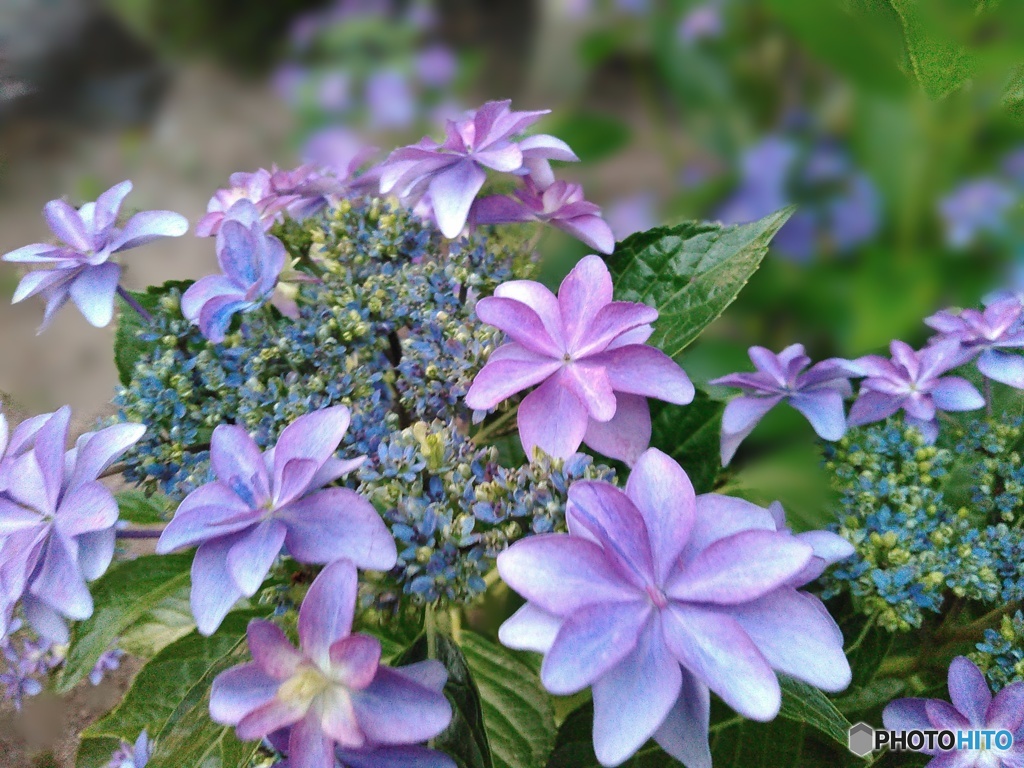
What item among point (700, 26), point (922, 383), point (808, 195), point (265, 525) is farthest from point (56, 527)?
point (700, 26)

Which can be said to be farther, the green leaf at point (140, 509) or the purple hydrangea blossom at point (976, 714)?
the green leaf at point (140, 509)

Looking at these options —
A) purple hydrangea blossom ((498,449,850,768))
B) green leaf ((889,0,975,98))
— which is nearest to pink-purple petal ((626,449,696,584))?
purple hydrangea blossom ((498,449,850,768))

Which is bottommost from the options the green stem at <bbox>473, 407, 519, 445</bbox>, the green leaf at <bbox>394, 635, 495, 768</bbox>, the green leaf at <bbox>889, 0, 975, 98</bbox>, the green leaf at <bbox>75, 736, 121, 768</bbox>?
the green leaf at <bbox>75, 736, 121, 768</bbox>

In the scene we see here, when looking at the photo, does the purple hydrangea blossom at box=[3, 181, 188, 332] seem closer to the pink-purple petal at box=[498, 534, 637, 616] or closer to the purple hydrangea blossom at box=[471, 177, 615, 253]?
the purple hydrangea blossom at box=[471, 177, 615, 253]

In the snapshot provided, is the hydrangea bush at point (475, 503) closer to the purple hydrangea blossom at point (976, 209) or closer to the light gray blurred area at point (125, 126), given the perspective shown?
the purple hydrangea blossom at point (976, 209)

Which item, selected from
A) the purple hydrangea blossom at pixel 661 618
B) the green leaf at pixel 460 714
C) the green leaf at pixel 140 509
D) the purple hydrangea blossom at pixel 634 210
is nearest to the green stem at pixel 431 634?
the green leaf at pixel 460 714

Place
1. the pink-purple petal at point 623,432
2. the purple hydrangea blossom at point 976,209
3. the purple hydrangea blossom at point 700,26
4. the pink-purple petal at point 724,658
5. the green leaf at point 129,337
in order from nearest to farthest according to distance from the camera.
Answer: the pink-purple petal at point 724,658
the pink-purple petal at point 623,432
the green leaf at point 129,337
the purple hydrangea blossom at point 976,209
the purple hydrangea blossom at point 700,26
